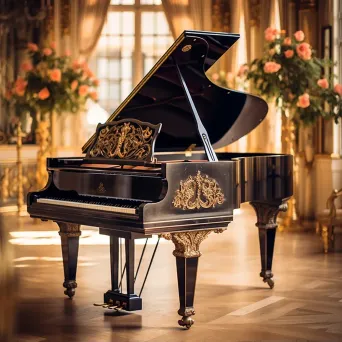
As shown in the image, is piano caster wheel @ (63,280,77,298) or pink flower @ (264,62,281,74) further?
pink flower @ (264,62,281,74)

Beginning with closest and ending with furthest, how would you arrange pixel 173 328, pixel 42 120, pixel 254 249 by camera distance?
pixel 173 328
pixel 254 249
pixel 42 120

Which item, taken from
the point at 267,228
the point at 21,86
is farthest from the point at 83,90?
the point at 267,228

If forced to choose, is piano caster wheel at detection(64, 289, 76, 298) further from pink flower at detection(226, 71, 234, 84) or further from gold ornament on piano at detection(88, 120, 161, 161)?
pink flower at detection(226, 71, 234, 84)

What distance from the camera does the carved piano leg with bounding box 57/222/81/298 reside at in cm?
578

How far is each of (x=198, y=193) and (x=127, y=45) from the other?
807cm

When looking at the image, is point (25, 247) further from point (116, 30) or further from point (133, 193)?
point (116, 30)

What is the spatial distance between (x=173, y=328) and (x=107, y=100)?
26.5 feet

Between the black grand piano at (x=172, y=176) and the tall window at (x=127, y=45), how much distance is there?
645 cm

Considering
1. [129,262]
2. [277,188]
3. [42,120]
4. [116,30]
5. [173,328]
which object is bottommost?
[173,328]

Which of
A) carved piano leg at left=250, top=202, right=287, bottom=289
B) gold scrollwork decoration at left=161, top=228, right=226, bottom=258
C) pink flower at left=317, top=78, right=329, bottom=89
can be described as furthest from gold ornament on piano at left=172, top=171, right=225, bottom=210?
pink flower at left=317, top=78, right=329, bottom=89

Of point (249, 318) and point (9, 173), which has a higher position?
point (9, 173)

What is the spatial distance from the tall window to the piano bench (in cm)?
753

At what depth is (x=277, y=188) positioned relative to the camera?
20.1ft

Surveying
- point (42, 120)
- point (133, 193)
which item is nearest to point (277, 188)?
point (133, 193)
